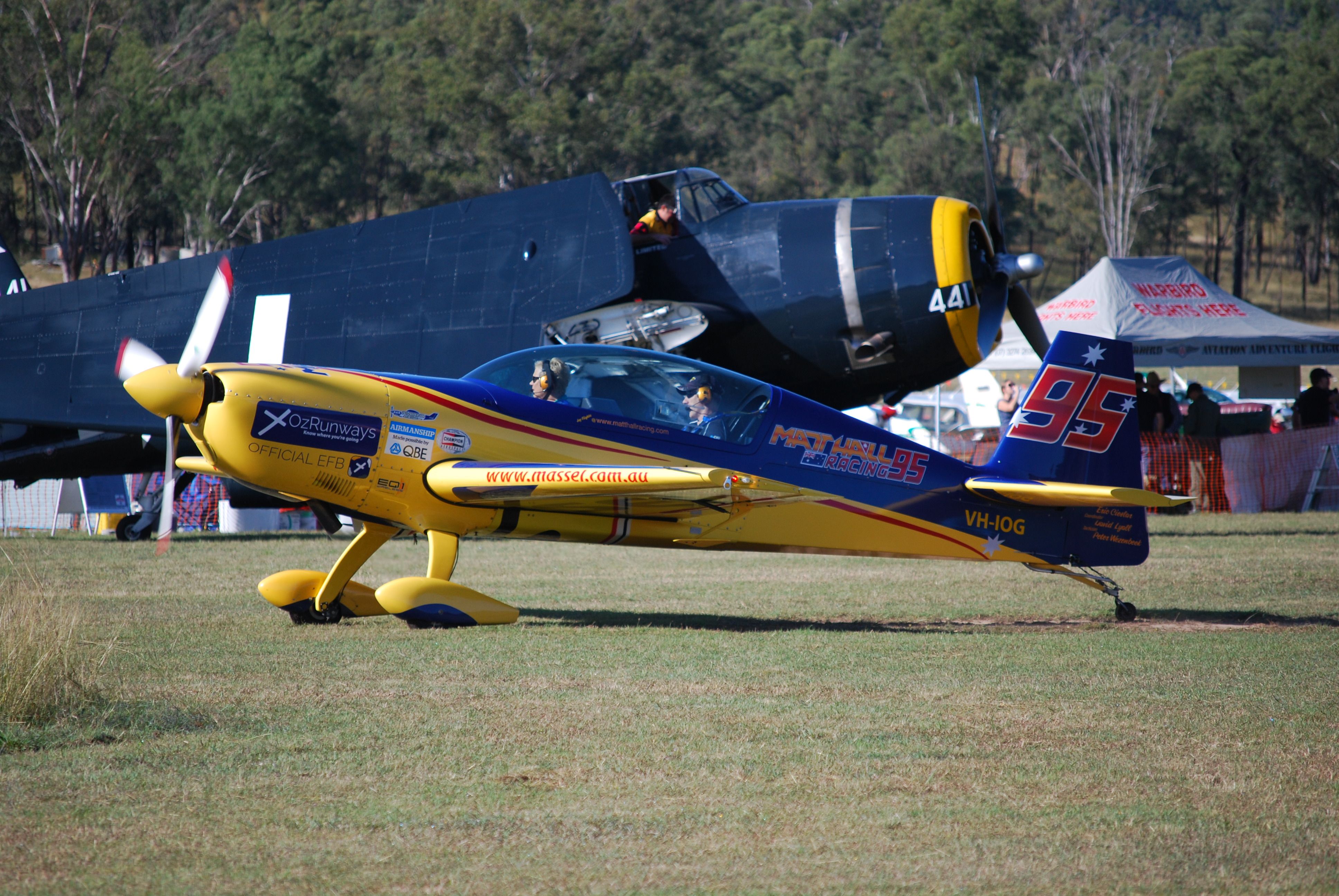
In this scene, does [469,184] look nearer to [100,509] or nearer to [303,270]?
[100,509]

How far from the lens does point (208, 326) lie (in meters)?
7.77

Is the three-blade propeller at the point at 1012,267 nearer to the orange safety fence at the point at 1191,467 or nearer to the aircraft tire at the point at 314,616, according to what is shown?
the orange safety fence at the point at 1191,467

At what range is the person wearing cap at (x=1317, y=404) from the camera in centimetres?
1958

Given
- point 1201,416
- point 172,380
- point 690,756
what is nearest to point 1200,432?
point 1201,416

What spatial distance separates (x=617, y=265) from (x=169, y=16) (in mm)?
51008

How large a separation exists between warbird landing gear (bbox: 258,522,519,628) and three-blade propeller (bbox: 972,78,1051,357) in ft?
22.7

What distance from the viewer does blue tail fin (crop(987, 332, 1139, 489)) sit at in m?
8.91

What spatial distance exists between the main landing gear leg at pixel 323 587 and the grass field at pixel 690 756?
0.68ft

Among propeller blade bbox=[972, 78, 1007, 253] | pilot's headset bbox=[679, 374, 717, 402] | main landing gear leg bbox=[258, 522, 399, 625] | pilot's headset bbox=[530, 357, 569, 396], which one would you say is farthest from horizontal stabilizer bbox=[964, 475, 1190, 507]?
propeller blade bbox=[972, 78, 1007, 253]

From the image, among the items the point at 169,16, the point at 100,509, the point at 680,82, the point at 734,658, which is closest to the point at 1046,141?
the point at 680,82

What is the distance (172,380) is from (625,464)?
2.88 metres

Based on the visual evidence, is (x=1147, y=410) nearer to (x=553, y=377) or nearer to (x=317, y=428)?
(x=553, y=377)

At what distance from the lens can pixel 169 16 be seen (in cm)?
5434

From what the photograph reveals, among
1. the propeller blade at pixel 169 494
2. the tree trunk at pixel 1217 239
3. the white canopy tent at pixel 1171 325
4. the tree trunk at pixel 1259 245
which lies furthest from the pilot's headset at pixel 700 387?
the tree trunk at pixel 1259 245
